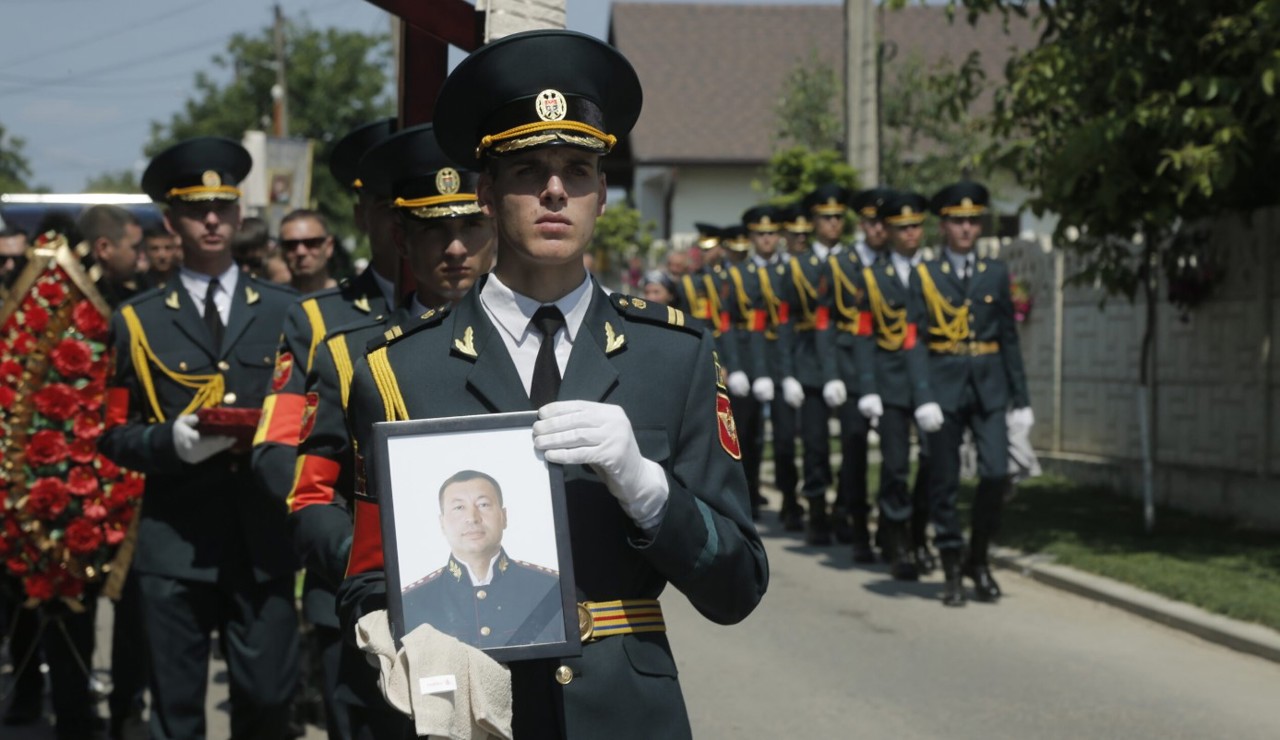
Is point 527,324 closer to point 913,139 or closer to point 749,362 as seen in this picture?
point 749,362

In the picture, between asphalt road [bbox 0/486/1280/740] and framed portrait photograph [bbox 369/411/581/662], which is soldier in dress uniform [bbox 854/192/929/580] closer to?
asphalt road [bbox 0/486/1280/740]

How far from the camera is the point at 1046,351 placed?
1723cm

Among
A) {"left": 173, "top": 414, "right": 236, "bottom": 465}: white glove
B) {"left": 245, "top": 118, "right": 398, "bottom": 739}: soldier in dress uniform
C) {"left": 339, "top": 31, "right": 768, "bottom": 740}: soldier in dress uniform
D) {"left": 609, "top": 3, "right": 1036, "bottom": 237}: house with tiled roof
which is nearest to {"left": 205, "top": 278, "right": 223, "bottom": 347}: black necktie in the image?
{"left": 173, "top": 414, "right": 236, "bottom": 465}: white glove

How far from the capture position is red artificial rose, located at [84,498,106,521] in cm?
748

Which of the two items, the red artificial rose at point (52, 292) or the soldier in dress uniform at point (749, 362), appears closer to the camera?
the red artificial rose at point (52, 292)

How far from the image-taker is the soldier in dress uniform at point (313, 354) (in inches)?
195

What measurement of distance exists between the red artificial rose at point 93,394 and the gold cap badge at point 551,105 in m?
4.92

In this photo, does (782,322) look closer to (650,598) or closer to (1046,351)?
(1046,351)

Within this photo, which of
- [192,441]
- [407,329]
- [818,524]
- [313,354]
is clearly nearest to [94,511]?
[192,441]

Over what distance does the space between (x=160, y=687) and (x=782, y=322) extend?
30.4 feet

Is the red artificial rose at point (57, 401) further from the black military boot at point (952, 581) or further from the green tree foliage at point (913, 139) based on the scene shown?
the green tree foliage at point (913, 139)

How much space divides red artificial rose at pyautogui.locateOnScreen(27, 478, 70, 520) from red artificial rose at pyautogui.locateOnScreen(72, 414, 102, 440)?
0.22 meters

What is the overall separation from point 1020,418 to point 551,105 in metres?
8.11

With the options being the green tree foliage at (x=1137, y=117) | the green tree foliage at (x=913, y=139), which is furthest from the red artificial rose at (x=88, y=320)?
the green tree foliage at (x=913, y=139)
